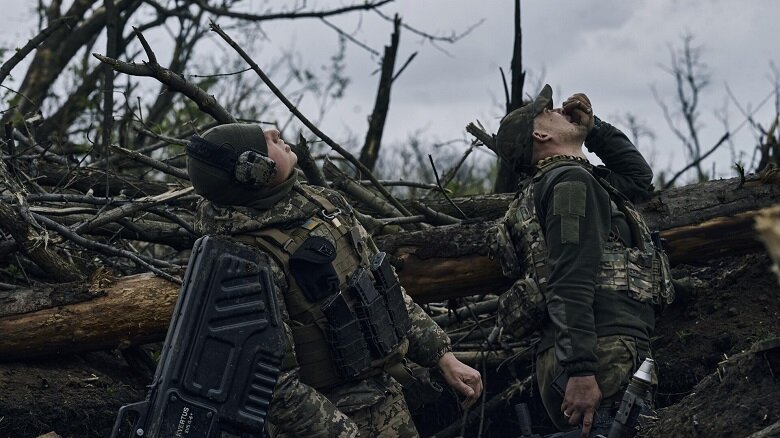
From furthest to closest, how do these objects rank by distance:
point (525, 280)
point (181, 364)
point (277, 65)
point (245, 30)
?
point (277, 65) → point (245, 30) → point (525, 280) → point (181, 364)

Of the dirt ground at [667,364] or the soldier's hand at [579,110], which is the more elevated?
the soldier's hand at [579,110]

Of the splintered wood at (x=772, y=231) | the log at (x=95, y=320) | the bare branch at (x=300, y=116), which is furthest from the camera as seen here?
the bare branch at (x=300, y=116)

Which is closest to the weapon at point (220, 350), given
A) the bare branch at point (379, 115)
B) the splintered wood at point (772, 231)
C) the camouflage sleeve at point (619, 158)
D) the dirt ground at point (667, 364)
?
the dirt ground at point (667, 364)

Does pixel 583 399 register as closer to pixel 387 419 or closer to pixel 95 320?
pixel 387 419

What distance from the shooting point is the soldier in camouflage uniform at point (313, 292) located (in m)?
3.56

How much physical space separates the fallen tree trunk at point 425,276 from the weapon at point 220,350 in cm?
137

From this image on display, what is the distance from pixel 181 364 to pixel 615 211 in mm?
1873

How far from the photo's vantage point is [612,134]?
4.57m

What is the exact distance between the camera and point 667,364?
509 centimetres

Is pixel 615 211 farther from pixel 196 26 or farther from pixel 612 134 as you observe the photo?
pixel 196 26

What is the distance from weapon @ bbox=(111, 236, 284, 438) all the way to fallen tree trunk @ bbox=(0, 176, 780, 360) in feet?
4.50

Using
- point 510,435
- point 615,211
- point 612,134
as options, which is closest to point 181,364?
point 615,211

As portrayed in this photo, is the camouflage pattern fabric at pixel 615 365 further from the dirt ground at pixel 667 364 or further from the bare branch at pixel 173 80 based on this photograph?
the bare branch at pixel 173 80

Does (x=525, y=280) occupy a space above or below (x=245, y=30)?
below
